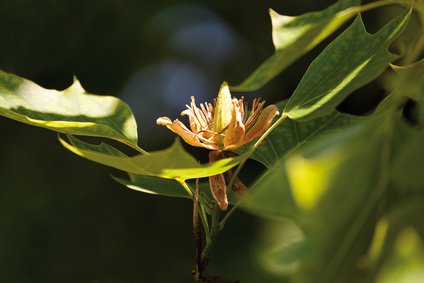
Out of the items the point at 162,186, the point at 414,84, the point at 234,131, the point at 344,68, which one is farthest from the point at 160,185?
the point at 414,84

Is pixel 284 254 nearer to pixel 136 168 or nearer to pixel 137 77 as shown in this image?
pixel 136 168

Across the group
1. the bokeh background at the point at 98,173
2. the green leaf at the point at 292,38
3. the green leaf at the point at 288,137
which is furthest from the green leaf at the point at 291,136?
the bokeh background at the point at 98,173

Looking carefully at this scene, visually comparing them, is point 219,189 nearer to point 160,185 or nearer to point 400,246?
point 160,185

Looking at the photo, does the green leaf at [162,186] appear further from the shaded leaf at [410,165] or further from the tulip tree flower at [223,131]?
the shaded leaf at [410,165]

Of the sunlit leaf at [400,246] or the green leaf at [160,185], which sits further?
the green leaf at [160,185]

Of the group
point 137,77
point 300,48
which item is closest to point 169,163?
point 300,48
